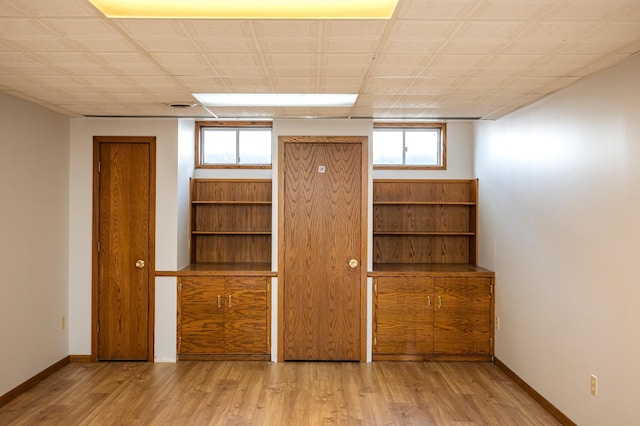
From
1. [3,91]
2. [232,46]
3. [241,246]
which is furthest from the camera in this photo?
[241,246]

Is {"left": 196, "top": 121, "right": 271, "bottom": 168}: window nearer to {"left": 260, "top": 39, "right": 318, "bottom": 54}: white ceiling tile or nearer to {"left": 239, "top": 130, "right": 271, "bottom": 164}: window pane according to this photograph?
{"left": 239, "top": 130, "right": 271, "bottom": 164}: window pane

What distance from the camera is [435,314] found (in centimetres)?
505

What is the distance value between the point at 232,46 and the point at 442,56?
3.69 ft

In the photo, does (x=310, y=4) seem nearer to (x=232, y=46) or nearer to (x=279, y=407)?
(x=232, y=46)

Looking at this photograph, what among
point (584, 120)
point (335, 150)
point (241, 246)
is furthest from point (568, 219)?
point (241, 246)

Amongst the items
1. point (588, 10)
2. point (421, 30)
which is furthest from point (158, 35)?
point (588, 10)

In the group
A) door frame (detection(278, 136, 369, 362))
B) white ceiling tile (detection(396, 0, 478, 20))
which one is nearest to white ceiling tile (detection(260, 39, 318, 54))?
white ceiling tile (detection(396, 0, 478, 20))

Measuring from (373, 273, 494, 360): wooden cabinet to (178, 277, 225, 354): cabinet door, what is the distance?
147 cm

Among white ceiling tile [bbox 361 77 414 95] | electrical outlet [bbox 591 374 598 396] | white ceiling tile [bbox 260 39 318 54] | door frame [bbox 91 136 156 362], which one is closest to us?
white ceiling tile [bbox 260 39 318 54]

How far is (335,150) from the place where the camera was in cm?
510

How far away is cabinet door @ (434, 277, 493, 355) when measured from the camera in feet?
16.5

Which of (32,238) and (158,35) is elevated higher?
(158,35)

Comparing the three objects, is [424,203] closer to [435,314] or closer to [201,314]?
[435,314]

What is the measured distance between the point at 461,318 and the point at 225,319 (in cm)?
222
